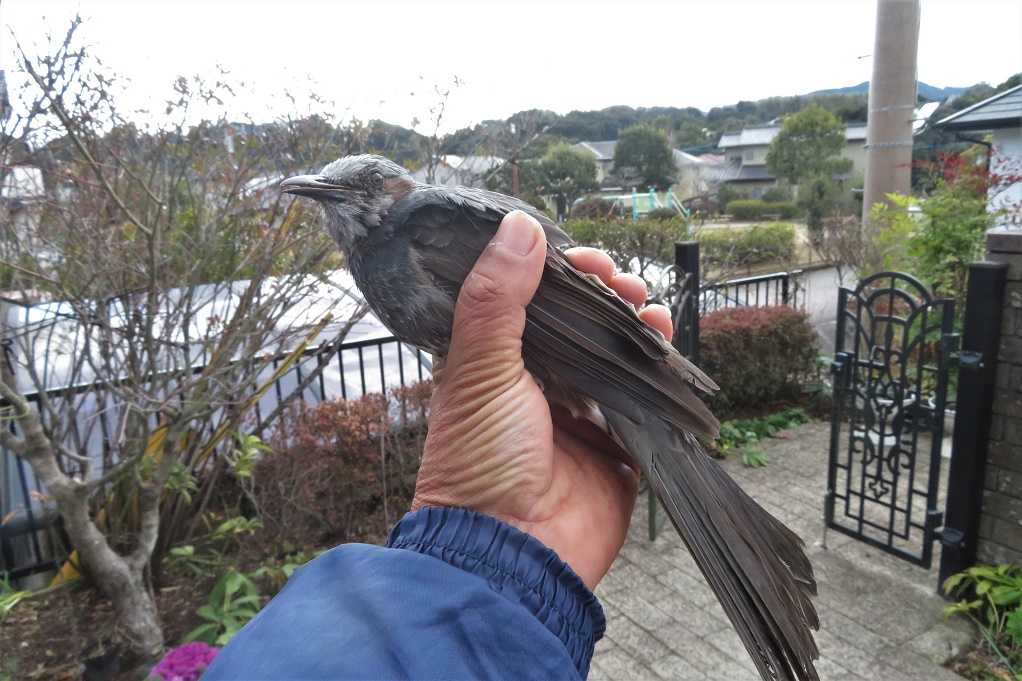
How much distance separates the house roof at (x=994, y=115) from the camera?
29.5 ft

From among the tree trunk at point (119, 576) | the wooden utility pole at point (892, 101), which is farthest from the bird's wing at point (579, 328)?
the wooden utility pole at point (892, 101)

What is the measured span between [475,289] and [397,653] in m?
0.99

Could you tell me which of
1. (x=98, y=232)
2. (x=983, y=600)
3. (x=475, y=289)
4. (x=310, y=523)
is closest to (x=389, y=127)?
(x=98, y=232)

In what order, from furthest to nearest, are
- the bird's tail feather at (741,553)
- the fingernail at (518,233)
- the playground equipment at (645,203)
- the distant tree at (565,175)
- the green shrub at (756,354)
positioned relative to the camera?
1. the playground equipment at (645,203)
2. the distant tree at (565,175)
3. the green shrub at (756,354)
4. the fingernail at (518,233)
5. the bird's tail feather at (741,553)

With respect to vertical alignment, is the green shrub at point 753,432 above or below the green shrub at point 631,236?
below

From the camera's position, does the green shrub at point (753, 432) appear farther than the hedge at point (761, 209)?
No

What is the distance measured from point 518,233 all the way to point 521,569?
0.93 meters

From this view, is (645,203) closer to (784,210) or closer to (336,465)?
(336,465)

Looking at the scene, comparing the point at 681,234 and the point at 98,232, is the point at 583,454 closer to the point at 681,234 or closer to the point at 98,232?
the point at 98,232

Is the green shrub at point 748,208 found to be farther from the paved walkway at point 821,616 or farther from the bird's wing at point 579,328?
the bird's wing at point 579,328

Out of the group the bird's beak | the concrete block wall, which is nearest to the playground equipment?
the concrete block wall

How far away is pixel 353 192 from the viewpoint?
2.25 metres

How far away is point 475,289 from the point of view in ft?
6.19

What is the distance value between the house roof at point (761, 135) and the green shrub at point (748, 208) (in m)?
2.38
